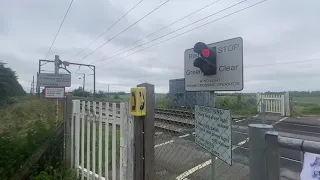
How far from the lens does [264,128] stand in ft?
4.55

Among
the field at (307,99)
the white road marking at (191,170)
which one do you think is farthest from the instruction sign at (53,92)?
the field at (307,99)

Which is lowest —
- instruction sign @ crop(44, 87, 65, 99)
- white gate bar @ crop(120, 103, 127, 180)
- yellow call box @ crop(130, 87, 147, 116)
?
white gate bar @ crop(120, 103, 127, 180)

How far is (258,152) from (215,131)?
651 mm

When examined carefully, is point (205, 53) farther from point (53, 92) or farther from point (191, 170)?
point (53, 92)

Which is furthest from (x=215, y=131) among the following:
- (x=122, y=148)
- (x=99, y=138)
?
(x=99, y=138)

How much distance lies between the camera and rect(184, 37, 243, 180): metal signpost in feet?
6.33

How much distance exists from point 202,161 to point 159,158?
94 centimetres

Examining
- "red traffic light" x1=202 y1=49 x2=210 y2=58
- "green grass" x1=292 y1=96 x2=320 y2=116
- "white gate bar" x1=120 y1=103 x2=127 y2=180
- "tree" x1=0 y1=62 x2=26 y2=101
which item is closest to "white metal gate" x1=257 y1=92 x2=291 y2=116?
"green grass" x1=292 y1=96 x2=320 y2=116

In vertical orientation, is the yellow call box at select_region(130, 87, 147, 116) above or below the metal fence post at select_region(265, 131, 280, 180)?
above

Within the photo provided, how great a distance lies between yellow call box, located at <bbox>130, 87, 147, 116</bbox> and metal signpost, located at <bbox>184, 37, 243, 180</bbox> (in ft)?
2.02

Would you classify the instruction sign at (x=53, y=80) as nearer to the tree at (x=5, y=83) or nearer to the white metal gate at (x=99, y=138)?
the tree at (x=5, y=83)

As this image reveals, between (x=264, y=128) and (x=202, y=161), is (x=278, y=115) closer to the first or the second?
(x=202, y=161)

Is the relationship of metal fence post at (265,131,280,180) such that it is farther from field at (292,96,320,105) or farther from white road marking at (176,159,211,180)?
field at (292,96,320,105)

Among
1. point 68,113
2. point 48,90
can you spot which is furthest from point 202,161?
point 48,90
